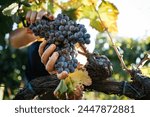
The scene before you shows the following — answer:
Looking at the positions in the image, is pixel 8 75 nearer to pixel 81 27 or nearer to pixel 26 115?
pixel 26 115

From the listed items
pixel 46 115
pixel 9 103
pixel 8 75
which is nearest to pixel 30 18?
pixel 46 115

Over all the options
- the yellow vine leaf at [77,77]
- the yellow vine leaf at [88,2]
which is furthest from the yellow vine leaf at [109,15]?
the yellow vine leaf at [77,77]

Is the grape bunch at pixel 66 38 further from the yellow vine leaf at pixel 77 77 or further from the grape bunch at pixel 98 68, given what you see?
the grape bunch at pixel 98 68

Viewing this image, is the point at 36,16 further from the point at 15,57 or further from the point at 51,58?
the point at 15,57

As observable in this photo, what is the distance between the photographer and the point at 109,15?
1483 mm

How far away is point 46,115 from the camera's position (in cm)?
171

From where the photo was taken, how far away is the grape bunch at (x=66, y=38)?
1260mm

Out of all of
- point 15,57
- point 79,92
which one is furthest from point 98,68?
point 15,57

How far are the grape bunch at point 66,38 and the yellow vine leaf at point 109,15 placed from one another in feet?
0.72

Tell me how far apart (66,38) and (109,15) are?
0.27 m

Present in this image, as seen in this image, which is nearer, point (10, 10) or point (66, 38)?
point (66, 38)

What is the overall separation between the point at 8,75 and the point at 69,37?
3.46 m

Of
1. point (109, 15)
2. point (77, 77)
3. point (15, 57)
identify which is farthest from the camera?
point (15, 57)

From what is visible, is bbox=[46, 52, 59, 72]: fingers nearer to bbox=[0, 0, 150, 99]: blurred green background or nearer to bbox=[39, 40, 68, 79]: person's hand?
bbox=[39, 40, 68, 79]: person's hand
